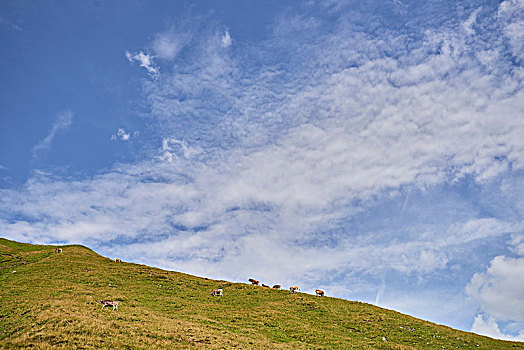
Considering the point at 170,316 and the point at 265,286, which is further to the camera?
the point at 265,286

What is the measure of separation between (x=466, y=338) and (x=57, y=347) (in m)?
46.4

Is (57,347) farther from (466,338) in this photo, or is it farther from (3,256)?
(3,256)

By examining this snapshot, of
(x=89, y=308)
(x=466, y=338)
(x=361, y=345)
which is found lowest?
(x=89, y=308)

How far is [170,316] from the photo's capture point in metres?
34.1

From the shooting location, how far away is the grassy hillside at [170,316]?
22.9m

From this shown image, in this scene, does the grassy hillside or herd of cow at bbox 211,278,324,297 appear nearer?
the grassy hillside

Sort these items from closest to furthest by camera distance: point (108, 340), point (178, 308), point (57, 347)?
point (57, 347) → point (108, 340) → point (178, 308)

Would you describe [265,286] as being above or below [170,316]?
above

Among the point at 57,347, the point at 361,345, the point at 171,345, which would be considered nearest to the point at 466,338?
the point at 361,345

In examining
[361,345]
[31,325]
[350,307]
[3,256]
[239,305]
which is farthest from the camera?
[3,256]

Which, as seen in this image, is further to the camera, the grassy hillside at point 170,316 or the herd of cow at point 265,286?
the herd of cow at point 265,286

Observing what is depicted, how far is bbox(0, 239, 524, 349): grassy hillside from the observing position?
22.9 metres

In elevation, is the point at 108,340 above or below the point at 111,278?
below

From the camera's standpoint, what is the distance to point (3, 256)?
5953 centimetres
